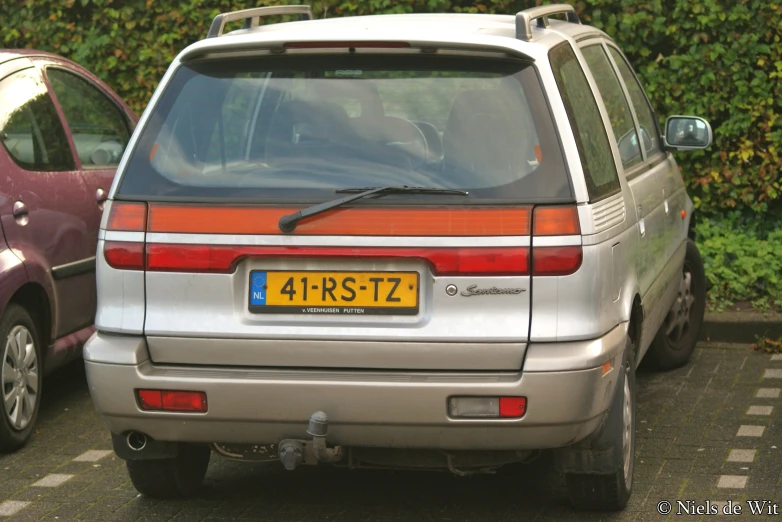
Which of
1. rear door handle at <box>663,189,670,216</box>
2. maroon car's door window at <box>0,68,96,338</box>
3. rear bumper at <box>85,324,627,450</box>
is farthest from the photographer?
rear door handle at <box>663,189,670,216</box>

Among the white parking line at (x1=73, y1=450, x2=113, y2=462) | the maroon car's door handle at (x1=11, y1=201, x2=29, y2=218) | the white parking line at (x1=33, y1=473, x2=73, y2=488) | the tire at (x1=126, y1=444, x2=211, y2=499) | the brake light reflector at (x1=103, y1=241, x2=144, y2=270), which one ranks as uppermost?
the brake light reflector at (x1=103, y1=241, x2=144, y2=270)

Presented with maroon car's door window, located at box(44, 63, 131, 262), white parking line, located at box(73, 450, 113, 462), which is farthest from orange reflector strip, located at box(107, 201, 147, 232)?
maroon car's door window, located at box(44, 63, 131, 262)

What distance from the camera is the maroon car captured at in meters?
6.04

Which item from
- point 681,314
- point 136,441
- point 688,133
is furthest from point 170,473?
point 681,314

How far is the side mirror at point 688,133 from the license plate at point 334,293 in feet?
9.65

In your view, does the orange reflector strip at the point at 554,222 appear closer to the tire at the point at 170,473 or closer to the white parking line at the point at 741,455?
the tire at the point at 170,473

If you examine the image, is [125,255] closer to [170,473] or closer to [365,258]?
[365,258]

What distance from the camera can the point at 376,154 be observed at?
435 cm

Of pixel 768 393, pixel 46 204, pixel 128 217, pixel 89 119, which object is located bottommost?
pixel 768 393

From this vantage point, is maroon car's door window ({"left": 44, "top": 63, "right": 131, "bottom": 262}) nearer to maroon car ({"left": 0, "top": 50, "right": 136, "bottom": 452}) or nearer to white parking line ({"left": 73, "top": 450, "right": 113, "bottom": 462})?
maroon car ({"left": 0, "top": 50, "right": 136, "bottom": 452})

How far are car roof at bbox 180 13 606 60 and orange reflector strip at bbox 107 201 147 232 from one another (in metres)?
0.60

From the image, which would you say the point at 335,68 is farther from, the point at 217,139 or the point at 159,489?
the point at 159,489

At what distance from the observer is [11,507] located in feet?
17.0

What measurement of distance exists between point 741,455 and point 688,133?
1.82 metres
